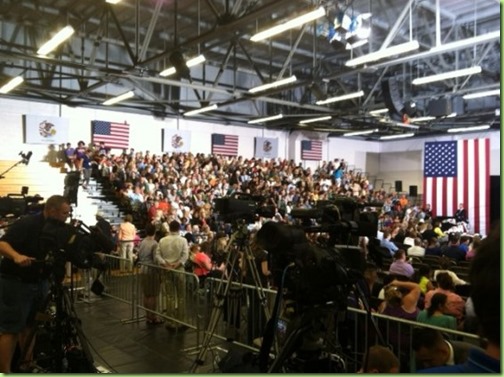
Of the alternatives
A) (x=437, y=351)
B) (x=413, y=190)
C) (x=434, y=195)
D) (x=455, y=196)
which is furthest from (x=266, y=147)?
(x=437, y=351)

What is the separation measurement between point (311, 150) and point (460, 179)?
7997 millimetres

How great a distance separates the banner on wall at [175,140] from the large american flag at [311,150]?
6.67m

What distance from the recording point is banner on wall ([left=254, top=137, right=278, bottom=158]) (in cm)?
2148

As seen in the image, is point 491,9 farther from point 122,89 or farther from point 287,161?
point 122,89

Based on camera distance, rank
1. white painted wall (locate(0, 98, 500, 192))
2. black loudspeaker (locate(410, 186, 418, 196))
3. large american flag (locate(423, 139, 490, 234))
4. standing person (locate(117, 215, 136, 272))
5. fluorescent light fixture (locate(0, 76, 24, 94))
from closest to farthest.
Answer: standing person (locate(117, 215, 136, 272)) < fluorescent light fixture (locate(0, 76, 24, 94)) < white painted wall (locate(0, 98, 500, 192)) < large american flag (locate(423, 139, 490, 234)) < black loudspeaker (locate(410, 186, 418, 196))

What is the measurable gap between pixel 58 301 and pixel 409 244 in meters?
9.11

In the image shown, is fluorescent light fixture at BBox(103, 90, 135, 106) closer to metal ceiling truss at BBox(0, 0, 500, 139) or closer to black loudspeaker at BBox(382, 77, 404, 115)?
metal ceiling truss at BBox(0, 0, 500, 139)

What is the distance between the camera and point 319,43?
15500 mm

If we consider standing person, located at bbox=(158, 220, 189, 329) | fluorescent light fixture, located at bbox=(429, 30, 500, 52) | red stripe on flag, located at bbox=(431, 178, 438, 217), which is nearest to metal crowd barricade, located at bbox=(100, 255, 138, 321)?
Result: standing person, located at bbox=(158, 220, 189, 329)

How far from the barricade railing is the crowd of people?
0.28m

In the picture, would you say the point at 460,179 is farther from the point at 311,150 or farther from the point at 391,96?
the point at 311,150

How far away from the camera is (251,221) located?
362 cm

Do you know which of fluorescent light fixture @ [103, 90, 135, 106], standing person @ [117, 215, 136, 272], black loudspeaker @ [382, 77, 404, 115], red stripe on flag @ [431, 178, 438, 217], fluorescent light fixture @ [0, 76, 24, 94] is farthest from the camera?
red stripe on flag @ [431, 178, 438, 217]

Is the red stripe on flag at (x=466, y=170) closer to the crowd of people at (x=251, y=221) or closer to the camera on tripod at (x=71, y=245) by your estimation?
the crowd of people at (x=251, y=221)
